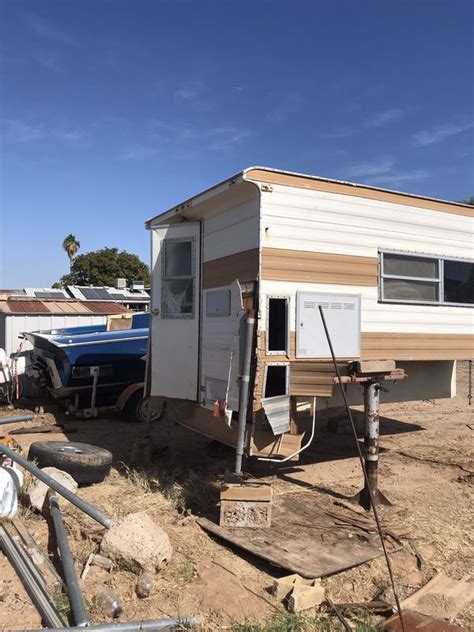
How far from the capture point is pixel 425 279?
6531 millimetres

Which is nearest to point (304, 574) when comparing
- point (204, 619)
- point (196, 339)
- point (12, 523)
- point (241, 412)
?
point (204, 619)

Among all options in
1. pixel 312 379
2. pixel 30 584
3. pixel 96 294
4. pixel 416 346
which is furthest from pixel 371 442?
pixel 96 294

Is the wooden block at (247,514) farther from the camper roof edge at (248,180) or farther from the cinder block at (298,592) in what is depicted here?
the camper roof edge at (248,180)

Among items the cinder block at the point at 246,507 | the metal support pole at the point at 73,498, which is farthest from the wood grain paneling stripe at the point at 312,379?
the metal support pole at the point at 73,498

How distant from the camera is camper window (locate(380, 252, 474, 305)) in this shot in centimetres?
624

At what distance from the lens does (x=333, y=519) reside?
5.12m

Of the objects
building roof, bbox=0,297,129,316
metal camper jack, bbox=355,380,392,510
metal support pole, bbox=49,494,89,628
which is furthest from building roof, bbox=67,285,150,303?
metal support pole, bbox=49,494,89,628

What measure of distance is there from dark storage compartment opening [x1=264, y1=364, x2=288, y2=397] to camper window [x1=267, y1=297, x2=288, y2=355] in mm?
182

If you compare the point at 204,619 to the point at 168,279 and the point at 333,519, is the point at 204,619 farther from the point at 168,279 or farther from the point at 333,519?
the point at 168,279

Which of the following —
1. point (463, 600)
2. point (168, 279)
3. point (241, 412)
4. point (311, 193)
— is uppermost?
point (311, 193)

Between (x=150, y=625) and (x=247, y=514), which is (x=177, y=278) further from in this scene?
(x=150, y=625)

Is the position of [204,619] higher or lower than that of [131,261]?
lower

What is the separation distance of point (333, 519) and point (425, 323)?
8.68 feet

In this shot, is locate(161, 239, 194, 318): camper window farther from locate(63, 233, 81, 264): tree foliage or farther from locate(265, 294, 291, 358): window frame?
locate(63, 233, 81, 264): tree foliage
